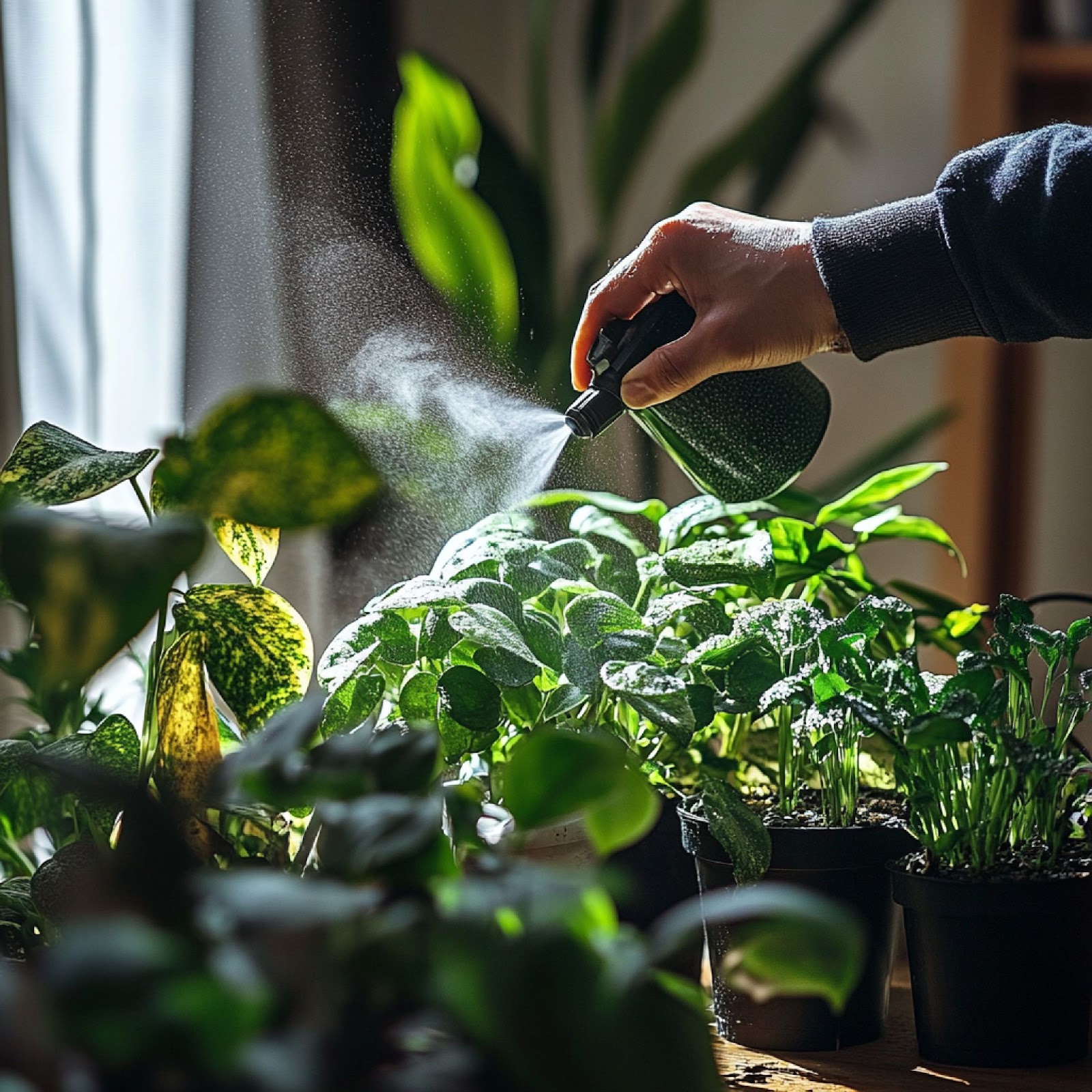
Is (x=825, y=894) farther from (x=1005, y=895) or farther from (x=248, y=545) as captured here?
(x=248, y=545)

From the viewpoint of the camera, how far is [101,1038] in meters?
0.23

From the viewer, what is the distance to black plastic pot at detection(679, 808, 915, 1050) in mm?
615

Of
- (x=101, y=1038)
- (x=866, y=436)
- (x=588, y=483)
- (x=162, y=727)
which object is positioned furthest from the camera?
(x=866, y=436)

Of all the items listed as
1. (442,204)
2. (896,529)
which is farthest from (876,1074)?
(442,204)

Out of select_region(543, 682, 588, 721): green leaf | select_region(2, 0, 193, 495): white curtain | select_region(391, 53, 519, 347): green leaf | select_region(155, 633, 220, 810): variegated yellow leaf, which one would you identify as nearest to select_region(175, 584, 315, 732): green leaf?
select_region(155, 633, 220, 810): variegated yellow leaf

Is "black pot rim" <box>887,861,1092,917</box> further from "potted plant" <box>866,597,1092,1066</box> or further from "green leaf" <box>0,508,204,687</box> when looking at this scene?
"green leaf" <box>0,508,204,687</box>

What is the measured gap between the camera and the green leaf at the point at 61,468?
21.2 inches

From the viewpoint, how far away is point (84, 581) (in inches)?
10.8

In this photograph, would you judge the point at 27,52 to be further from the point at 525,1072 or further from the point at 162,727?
the point at 525,1072

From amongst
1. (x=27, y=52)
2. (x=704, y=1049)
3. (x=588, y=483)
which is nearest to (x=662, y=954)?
(x=704, y=1049)

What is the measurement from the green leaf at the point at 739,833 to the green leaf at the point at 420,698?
0.14m

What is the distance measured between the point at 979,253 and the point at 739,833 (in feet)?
1.17

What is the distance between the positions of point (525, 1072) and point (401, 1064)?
4 centimetres

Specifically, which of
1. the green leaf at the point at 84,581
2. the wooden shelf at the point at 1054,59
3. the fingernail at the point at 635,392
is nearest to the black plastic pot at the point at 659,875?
the fingernail at the point at 635,392
